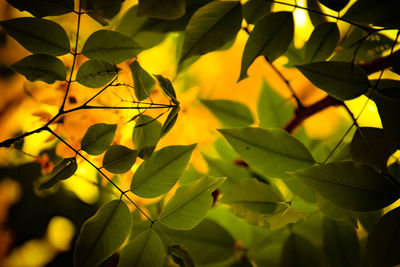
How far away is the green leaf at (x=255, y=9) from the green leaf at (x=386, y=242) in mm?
259

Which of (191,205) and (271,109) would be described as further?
(271,109)

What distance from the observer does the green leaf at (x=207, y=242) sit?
0.49m

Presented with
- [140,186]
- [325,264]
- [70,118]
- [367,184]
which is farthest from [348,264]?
[70,118]

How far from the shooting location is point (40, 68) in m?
0.36

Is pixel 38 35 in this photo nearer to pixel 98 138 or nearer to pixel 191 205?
pixel 98 138

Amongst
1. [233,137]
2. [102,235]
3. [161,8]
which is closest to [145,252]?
[102,235]

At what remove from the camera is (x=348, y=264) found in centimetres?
45

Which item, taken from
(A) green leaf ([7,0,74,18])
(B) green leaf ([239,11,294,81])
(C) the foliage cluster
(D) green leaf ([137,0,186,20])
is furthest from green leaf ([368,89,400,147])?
(A) green leaf ([7,0,74,18])

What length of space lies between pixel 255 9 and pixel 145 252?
12.2 inches

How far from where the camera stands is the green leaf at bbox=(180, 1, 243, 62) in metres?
0.36

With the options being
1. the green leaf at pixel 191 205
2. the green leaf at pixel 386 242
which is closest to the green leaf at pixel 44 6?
the green leaf at pixel 191 205

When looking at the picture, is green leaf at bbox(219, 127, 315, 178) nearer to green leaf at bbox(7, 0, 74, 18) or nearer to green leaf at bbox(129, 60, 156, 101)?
green leaf at bbox(129, 60, 156, 101)

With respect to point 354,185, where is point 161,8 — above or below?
above

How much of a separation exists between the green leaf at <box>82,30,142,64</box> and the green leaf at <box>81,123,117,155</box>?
7 cm
